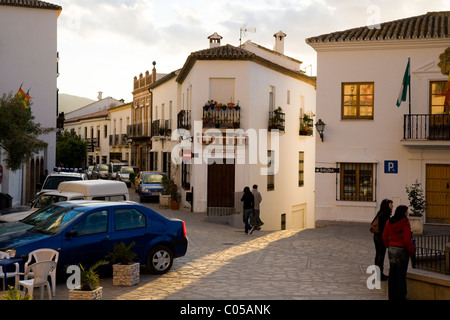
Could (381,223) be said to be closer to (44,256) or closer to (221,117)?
(44,256)

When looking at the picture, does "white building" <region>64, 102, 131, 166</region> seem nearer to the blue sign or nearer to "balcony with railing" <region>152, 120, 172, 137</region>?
"balcony with railing" <region>152, 120, 172, 137</region>

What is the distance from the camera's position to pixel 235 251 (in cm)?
1514

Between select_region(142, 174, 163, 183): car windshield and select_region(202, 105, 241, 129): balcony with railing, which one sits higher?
select_region(202, 105, 241, 129): balcony with railing

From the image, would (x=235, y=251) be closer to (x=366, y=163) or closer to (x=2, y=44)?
(x=366, y=163)

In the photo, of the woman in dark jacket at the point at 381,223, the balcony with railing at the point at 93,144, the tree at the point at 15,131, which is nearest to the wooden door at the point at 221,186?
the tree at the point at 15,131

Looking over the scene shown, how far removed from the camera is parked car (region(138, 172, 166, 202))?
1173 inches

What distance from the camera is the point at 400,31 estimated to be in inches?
829

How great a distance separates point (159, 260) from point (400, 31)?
46.5 feet

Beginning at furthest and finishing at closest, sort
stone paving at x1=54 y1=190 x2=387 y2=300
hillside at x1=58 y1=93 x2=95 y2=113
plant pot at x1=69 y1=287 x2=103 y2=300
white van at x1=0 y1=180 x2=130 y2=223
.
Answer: hillside at x1=58 y1=93 x2=95 y2=113 → white van at x1=0 y1=180 x2=130 y2=223 → stone paving at x1=54 y1=190 x2=387 y2=300 → plant pot at x1=69 y1=287 x2=103 y2=300

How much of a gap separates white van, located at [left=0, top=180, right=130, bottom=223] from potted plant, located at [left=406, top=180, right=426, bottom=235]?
9536mm

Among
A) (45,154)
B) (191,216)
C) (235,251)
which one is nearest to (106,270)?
(235,251)

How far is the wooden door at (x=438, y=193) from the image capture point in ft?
Answer: 66.5

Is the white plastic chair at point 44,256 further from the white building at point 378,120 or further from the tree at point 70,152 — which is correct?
the tree at point 70,152

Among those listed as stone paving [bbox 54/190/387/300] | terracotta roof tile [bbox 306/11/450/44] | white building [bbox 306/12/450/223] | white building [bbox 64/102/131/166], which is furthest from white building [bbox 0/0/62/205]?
stone paving [bbox 54/190/387/300]
